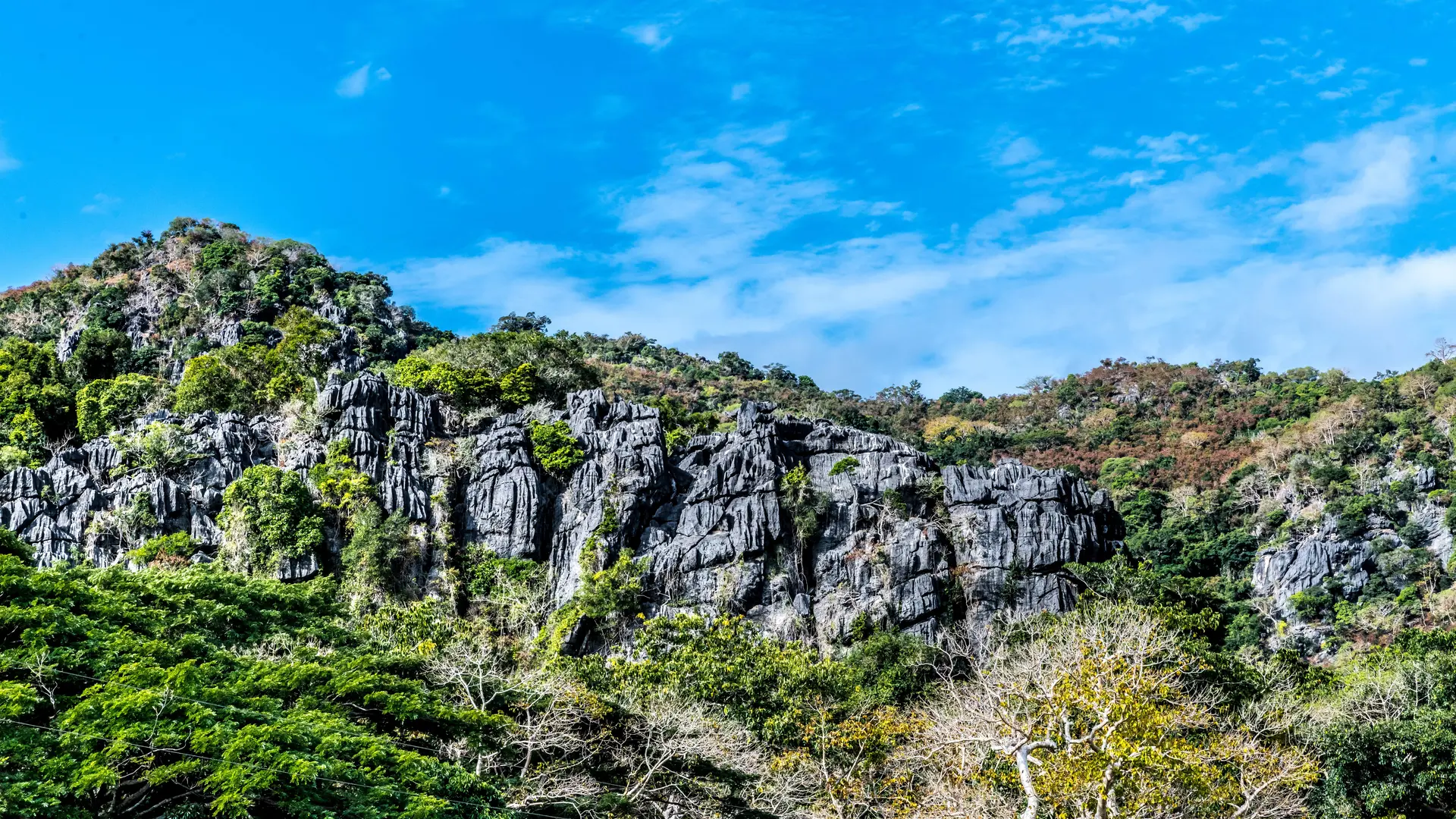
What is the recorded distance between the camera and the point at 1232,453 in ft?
240

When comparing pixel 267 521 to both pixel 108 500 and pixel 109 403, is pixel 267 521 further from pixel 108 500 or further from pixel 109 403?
pixel 109 403

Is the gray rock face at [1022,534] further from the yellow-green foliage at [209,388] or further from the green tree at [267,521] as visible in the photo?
the yellow-green foliage at [209,388]

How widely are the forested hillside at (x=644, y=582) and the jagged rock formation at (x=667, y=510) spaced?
15 centimetres

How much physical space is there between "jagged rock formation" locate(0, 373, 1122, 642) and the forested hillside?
0.15m

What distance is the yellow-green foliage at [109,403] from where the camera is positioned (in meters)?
48.3

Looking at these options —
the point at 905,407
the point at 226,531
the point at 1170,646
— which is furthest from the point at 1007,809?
the point at 905,407

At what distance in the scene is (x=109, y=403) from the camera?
4884 centimetres

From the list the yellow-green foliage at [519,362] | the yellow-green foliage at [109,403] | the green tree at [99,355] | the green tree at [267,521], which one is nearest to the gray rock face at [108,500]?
the green tree at [267,521]

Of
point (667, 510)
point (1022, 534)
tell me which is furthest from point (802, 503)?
point (1022, 534)

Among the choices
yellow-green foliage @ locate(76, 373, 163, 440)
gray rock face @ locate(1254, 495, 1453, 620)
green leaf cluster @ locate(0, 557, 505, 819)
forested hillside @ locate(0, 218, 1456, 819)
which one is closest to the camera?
green leaf cluster @ locate(0, 557, 505, 819)

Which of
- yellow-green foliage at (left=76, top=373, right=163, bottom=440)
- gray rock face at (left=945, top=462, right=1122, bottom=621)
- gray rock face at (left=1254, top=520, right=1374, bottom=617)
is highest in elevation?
yellow-green foliage at (left=76, top=373, right=163, bottom=440)

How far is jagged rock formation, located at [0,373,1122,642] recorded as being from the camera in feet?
135

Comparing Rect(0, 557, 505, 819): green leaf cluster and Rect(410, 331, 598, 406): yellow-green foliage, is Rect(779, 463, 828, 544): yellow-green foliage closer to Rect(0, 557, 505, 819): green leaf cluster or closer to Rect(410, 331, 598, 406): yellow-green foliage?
Rect(410, 331, 598, 406): yellow-green foliage

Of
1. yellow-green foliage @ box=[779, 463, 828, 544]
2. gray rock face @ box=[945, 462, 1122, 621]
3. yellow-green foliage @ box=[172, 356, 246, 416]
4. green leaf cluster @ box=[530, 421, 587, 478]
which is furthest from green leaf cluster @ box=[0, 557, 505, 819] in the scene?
yellow-green foliage @ box=[172, 356, 246, 416]
